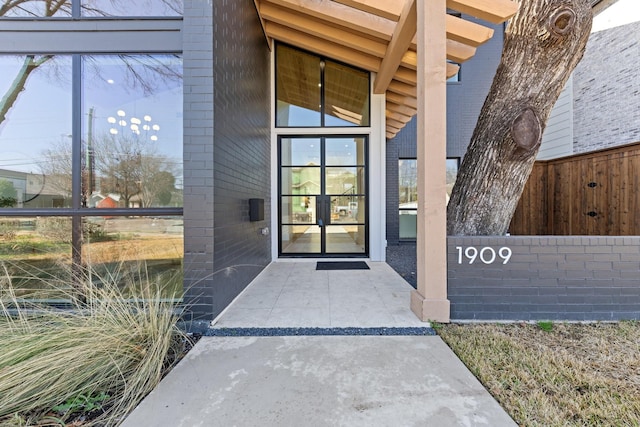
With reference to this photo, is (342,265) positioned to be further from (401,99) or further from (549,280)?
(401,99)

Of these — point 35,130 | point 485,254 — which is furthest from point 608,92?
point 35,130

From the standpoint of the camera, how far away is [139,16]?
294 centimetres

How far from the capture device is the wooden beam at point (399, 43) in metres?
3.33

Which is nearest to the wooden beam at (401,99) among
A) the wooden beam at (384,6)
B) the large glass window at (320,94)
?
the large glass window at (320,94)

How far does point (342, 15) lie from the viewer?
159 inches

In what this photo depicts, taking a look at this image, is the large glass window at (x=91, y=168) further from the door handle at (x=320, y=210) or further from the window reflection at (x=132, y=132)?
the door handle at (x=320, y=210)

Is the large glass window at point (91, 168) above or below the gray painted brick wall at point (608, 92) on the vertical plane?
below

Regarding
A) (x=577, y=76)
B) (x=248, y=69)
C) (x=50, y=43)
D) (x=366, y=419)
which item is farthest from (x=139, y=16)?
(x=577, y=76)

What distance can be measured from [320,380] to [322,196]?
4296 mm

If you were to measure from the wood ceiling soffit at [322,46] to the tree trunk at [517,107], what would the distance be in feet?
7.91

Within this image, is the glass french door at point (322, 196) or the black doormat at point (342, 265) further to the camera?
the glass french door at point (322, 196)

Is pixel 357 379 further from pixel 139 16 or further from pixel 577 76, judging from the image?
pixel 577 76

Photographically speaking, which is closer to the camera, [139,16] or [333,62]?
[139,16]

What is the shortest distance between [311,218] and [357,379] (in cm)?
421
